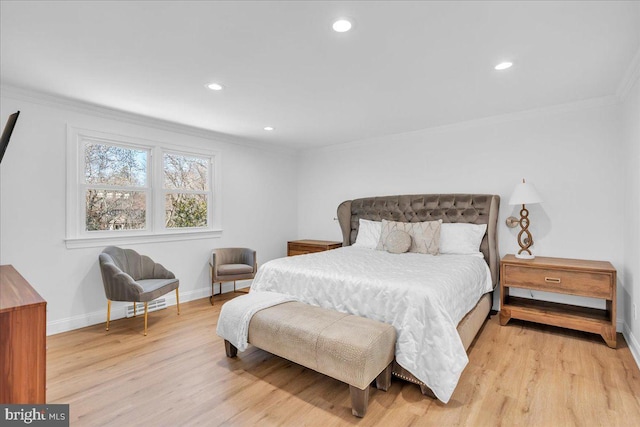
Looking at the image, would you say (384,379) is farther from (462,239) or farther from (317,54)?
(317,54)

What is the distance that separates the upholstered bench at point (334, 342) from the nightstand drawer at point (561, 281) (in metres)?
1.86

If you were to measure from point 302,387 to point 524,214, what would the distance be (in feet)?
10.0

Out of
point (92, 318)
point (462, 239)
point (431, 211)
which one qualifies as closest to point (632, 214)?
point (462, 239)

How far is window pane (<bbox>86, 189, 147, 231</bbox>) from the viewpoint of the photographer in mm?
3469

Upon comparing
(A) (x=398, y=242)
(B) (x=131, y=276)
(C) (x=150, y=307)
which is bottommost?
(C) (x=150, y=307)

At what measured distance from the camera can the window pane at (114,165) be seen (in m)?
3.45

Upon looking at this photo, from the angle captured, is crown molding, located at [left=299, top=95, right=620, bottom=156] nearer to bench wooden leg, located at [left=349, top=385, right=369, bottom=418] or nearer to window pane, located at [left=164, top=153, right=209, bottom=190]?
window pane, located at [left=164, top=153, right=209, bottom=190]

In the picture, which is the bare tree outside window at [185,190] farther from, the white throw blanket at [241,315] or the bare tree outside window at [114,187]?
the white throw blanket at [241,315]

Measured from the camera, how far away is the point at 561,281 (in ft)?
9.69

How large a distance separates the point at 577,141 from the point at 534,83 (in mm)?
1050

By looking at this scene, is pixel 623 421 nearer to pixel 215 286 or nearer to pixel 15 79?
pixel 215 286

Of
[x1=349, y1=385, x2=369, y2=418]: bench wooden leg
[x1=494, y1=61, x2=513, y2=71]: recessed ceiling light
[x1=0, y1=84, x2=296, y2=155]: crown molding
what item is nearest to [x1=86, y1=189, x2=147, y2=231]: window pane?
[x1=0, y1=84, x2=296, y2=155]: crown molding

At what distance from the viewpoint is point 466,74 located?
8.43 ft

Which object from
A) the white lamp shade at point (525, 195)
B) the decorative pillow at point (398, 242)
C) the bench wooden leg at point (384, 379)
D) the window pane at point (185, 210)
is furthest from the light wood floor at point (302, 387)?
the window pane at point (185, 210)
